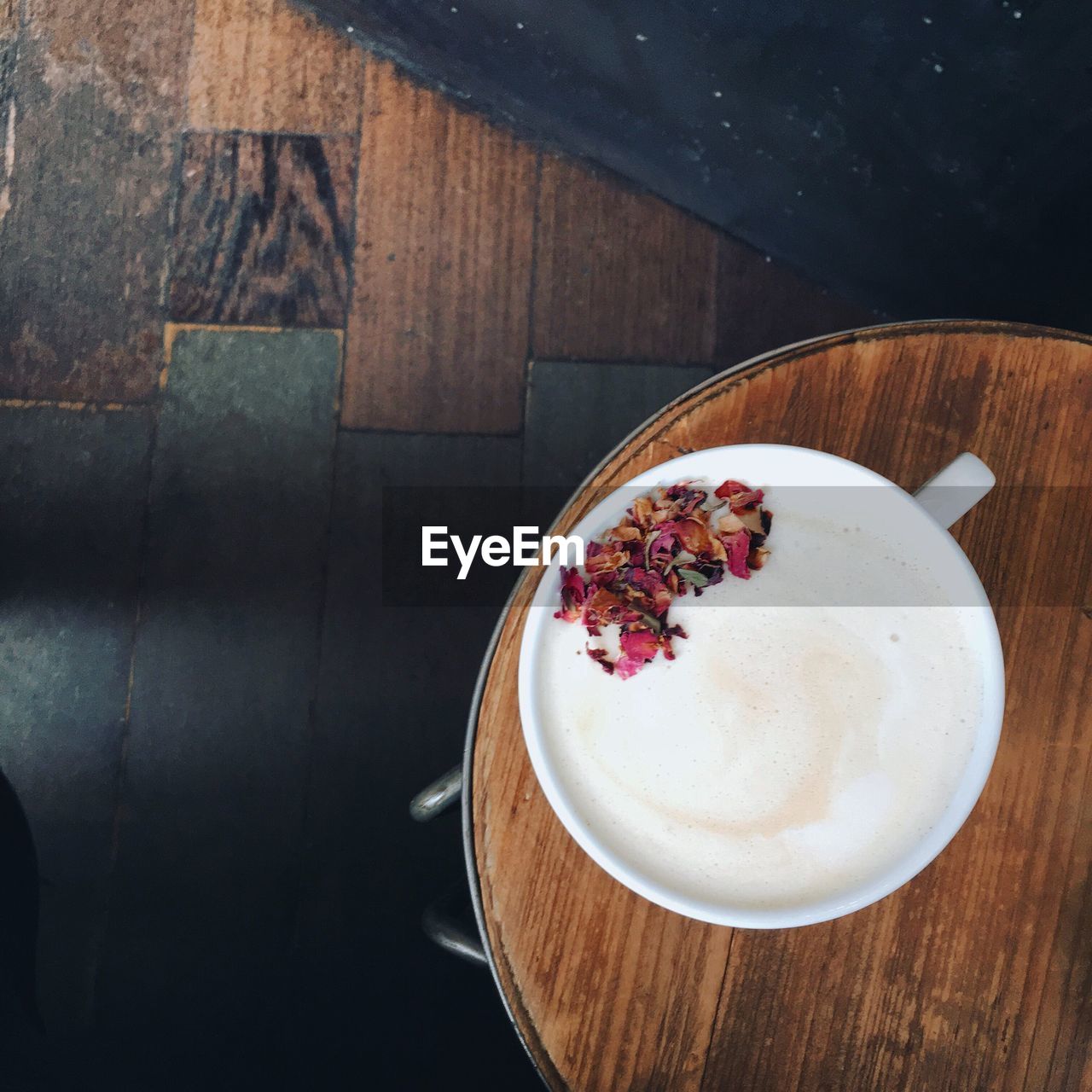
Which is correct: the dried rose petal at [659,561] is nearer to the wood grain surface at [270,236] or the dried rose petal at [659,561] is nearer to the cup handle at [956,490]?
the cup handle at [956,490]

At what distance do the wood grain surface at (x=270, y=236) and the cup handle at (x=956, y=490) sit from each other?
769 millimetres

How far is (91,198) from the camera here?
106 centimetres

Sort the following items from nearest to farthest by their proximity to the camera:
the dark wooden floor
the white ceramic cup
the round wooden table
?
the white ceramic cup
the round wooden table
the dark wooden floor

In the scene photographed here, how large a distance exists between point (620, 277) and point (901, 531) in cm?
68

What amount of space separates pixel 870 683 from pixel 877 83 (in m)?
0.48

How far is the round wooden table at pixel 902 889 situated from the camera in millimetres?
520

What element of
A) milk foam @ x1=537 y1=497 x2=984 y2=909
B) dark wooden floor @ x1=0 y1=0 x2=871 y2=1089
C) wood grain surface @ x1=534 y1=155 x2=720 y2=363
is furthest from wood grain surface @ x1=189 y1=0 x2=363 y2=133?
milk foam @ x1=537 y1=497 x2=984 y2=909

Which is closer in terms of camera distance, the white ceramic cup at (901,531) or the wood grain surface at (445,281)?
the white ceramic cup at (901,531)

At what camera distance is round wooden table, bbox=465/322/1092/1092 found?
1.71 feet

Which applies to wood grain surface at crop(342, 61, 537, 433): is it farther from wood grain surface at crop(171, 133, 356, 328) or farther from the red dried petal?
the red dried petal

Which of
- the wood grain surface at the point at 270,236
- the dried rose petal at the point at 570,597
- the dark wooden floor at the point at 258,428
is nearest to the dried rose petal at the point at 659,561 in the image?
the dried rose petal at the point at 570,597

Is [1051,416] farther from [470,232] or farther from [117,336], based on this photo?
[117,336]

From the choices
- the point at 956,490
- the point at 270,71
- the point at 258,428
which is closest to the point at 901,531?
the point at 956,490

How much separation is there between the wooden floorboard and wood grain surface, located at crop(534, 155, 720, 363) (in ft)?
1.49
